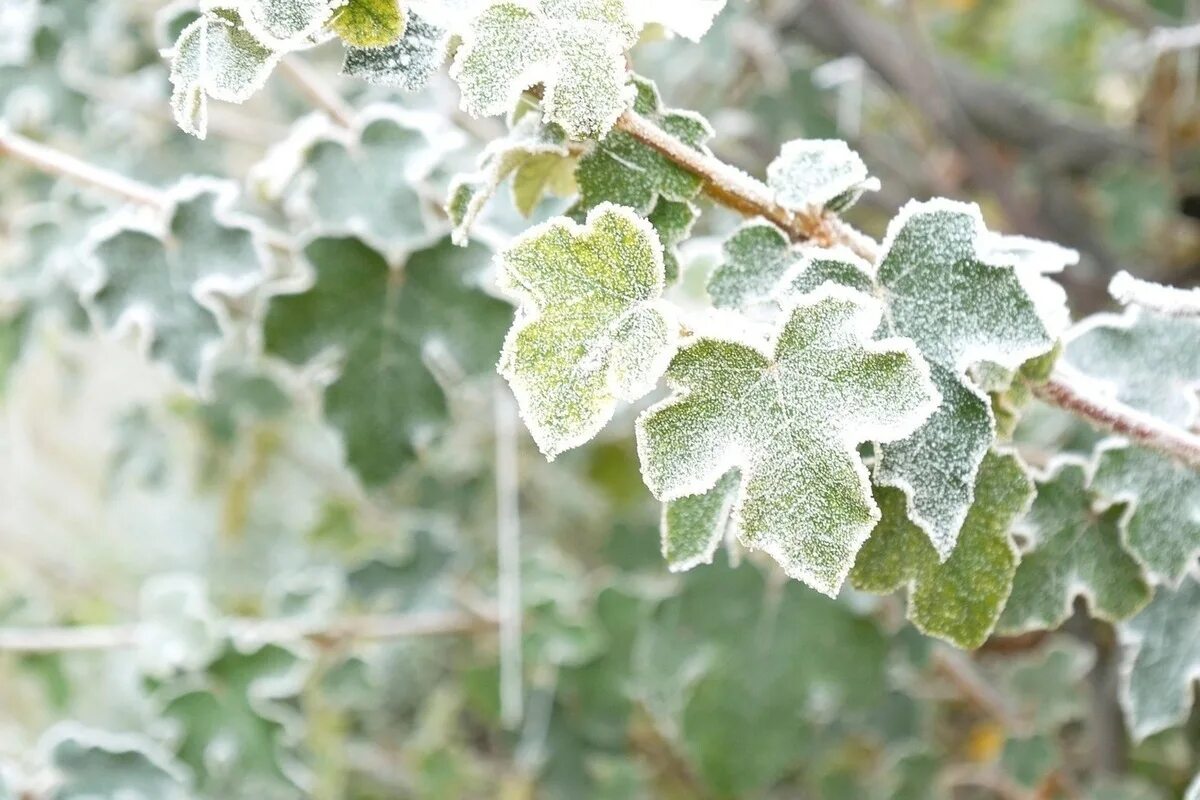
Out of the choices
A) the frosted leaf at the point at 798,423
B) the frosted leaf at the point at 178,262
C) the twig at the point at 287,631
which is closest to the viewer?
the frosted leaf at the point at 798,423

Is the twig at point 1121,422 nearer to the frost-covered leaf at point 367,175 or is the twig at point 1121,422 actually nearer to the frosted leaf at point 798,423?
the frosted leaf at point 798,423

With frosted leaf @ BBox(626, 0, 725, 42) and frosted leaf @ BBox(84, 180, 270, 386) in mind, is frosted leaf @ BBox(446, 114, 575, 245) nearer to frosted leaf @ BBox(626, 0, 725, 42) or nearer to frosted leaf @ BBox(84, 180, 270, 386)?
frosted leaf @ BBox(626, 0, 725, 42)

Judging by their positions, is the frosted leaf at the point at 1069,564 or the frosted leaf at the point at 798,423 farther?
the frosted leaf at the point at 1069,564

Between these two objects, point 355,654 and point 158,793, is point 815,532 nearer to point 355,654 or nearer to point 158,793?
point 158,793

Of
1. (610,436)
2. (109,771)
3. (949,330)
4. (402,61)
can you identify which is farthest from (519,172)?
(610,436)

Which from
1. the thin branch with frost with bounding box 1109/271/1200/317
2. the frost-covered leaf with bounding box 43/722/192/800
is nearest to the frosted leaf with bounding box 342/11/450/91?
the thin branch with frost with bounding box 1109/271/1200/317

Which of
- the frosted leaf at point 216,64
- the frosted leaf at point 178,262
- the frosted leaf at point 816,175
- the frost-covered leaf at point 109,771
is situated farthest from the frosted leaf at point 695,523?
the frost-covered leaf at point 109,771

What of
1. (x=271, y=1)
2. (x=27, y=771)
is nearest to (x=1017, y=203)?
(x=271, y=1)

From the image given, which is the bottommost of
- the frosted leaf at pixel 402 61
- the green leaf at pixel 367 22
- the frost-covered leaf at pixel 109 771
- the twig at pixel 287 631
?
the twig at pixel 287 631
